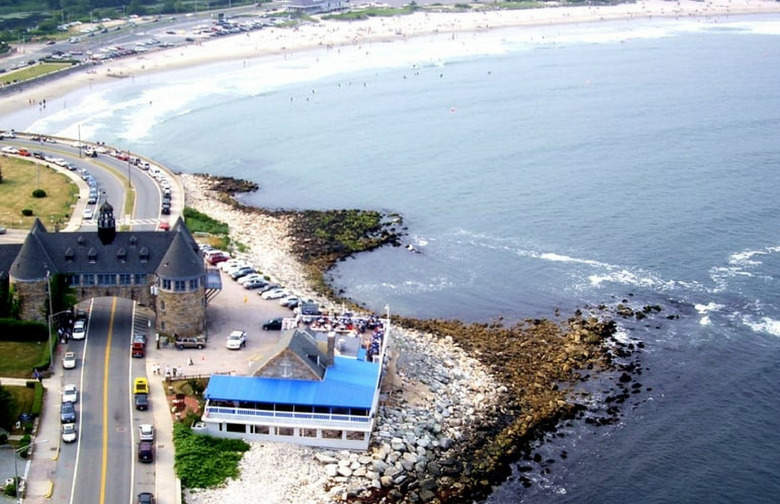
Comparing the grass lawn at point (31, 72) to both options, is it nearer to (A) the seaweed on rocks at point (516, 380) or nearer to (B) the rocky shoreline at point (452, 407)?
(B) the rocky shoreline at point (452, 407)

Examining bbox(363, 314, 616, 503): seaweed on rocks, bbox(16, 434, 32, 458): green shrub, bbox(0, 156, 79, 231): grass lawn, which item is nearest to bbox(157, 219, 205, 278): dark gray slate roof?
bbox(16, 434, 32, 458): green shrub

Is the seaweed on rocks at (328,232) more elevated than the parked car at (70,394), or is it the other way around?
the parked car at (70,394)

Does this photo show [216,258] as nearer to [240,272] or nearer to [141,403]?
[240,272]

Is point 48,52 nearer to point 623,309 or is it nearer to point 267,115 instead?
point 267,115

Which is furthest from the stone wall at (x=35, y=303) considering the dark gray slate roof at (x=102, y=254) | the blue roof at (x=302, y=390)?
the blue roof at (x=302, y=390)

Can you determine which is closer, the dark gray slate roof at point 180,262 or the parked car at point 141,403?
the parked car at point 141,403

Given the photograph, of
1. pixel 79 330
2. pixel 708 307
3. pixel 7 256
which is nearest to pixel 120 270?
pixel 79 330
